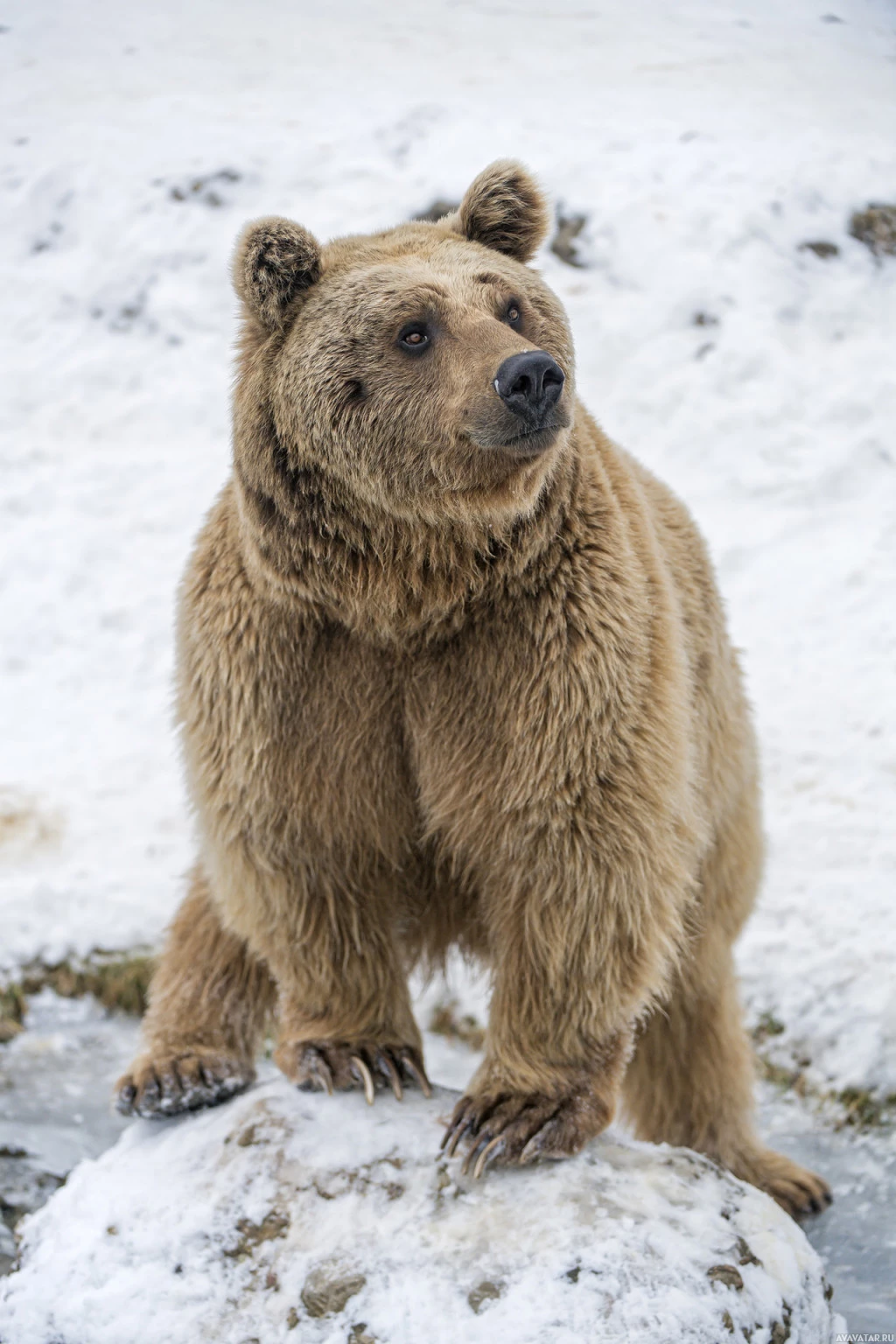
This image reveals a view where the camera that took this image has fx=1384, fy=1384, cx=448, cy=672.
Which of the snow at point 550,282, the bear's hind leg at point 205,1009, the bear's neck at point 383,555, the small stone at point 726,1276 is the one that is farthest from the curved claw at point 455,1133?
the snow at point 550,282

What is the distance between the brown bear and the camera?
3.43 meters

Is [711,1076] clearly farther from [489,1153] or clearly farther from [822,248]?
[822,248]

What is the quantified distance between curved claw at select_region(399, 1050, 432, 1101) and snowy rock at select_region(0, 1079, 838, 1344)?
0.06 meters

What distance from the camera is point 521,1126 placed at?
3.75 m

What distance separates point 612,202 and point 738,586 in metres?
3.59

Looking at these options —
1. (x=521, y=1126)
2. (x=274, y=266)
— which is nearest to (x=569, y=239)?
(x=274, y=266)

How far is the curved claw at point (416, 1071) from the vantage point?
4.19 metres

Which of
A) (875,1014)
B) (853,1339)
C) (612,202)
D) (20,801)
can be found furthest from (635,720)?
(612,202)

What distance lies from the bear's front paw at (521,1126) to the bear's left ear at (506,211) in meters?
2.35

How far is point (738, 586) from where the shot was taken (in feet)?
26.8

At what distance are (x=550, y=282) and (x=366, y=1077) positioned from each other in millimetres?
7181

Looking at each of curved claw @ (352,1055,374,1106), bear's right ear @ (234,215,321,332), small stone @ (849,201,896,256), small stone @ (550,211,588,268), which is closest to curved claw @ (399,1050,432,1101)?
curved claw @ (352,1055,374,1106)

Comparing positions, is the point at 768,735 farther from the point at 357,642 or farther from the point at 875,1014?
the point at 357,642

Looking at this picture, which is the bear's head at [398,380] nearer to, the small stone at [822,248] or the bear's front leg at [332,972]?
the bear's front leg at [332,972]
